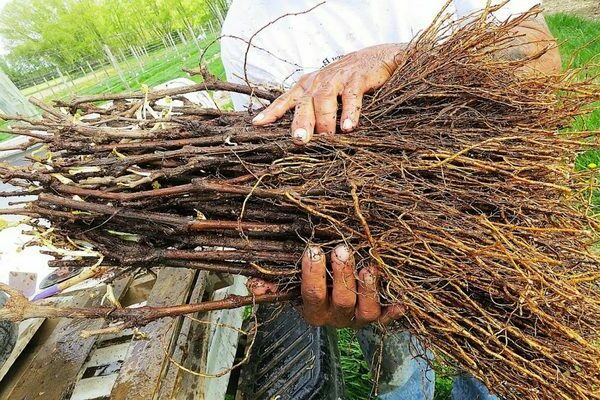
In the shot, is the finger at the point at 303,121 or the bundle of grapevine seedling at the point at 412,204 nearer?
the bundle of grapevine seedling at the point at 412,204

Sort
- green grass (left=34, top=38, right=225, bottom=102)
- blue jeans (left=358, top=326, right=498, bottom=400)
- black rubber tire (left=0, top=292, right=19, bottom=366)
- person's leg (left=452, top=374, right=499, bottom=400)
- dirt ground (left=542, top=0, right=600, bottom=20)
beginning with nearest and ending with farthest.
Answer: black rubber tire (left=0, top=292, right=19, bottom=366)
person's leg (left=452, top=374, right=499, bottom=400)
blue jeans (left=358, top=326, right=498, bottom=400)
dirt ground (left=542, top=0, right=600, bottom=20)
green grass (left=34, top=38, right=225, bottom=102)

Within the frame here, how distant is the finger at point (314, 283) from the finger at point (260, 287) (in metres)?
0.11

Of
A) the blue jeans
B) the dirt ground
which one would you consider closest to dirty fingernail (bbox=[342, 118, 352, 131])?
the blue jeans

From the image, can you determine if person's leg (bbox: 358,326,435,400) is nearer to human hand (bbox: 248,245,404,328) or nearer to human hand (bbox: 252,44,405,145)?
human hand (bbox: 248,245,404,328)

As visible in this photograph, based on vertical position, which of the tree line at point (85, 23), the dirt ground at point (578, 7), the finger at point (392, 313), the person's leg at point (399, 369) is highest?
the tree line at point (85, 23)

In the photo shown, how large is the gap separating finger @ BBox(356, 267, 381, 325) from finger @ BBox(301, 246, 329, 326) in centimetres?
11

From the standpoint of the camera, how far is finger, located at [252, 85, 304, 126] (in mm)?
1455

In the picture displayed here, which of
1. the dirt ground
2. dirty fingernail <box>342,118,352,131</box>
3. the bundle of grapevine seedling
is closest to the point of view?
the bundle of grapevine seedling

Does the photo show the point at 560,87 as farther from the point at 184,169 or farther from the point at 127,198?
the point at 127,198

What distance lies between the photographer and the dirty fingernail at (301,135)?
1334 mm

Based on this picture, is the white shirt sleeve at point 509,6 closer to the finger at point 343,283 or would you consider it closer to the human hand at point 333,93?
the human hand at point 333,93

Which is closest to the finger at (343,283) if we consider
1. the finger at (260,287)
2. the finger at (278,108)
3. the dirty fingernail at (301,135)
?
the finger at (260,287)

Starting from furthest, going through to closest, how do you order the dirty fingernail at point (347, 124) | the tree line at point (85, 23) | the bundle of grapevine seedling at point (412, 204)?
the tree line at point (85, 23) < the dirty fingernail at point (347, 124) < the bundle of grapevine seedling at point (412, 204)

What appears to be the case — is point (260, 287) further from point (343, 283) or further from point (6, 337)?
point (6, 337)
